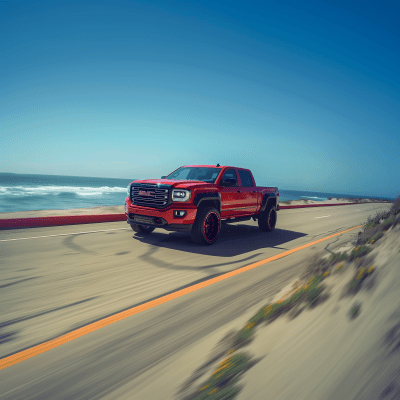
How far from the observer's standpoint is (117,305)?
3.22 meters


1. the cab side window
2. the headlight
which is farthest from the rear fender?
the headlight

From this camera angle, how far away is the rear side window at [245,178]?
8.67 metres

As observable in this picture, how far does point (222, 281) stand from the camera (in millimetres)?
4203

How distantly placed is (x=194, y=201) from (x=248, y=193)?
2.50 meters

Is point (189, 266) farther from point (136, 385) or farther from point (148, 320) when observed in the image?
point (136, 385)

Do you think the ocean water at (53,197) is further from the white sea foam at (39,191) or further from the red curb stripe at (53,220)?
the red curb stripe at (53,220)

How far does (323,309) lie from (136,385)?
1.31m

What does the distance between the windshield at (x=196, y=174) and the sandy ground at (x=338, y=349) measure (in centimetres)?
587

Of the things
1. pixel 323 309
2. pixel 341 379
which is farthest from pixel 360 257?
pixel 341 379

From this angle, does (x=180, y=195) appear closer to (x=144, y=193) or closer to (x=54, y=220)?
(x=144, y=193)

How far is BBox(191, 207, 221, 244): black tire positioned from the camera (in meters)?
6.73

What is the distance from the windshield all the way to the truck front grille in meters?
1.32

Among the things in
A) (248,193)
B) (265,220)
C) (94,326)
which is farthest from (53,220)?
(94,326)

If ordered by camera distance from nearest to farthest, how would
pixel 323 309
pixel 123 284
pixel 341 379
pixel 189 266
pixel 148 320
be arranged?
1. pixel 341 379
2. pixel 323 309
3. pixel 148 320
4. pixel 123 284
5. pixel 189 266
